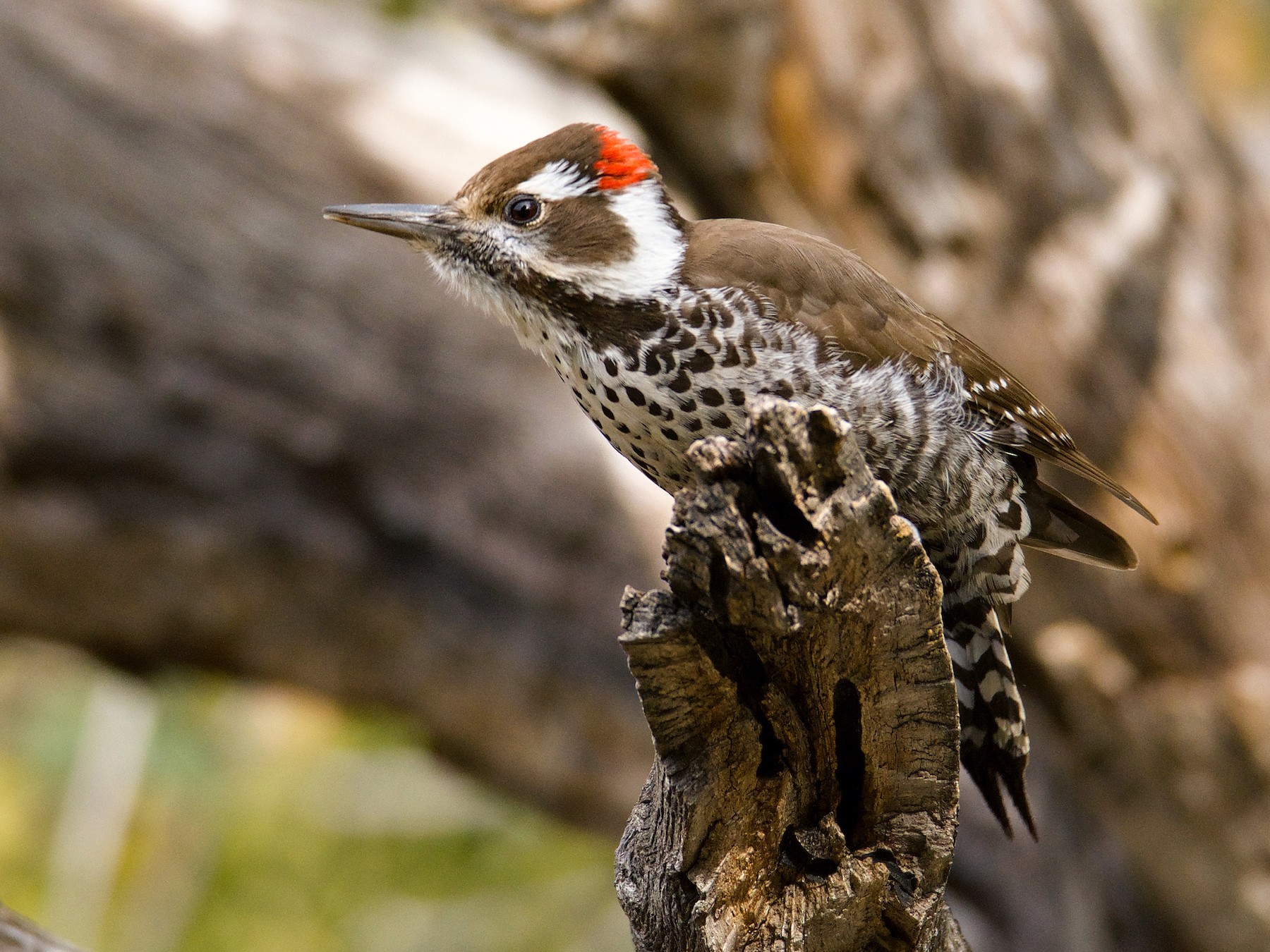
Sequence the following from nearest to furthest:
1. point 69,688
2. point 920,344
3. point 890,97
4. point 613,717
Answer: point 920,344, point 890,97, point 613,717, point 69,688

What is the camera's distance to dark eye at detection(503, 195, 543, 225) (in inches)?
102

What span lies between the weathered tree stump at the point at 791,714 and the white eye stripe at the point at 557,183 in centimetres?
98

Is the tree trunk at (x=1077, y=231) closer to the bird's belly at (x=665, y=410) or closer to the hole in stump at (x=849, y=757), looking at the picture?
the bird's belly at (x=665, y=410)

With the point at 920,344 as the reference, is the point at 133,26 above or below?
above

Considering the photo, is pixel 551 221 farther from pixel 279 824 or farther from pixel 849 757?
pixel 279 824

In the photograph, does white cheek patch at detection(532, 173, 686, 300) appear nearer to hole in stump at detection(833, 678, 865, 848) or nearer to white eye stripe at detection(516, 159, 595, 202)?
white eye stripe at detection(516, 159, 595, 202)

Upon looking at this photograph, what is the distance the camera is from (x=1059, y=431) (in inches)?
109

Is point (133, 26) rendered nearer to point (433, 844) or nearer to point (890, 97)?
point (890, 97)

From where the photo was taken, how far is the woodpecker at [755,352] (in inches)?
93.7

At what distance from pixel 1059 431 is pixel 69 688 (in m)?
7.16

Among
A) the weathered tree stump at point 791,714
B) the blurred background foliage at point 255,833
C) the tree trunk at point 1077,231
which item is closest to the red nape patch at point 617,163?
the weathered tree stump at point 791,714

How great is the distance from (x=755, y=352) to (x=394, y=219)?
842 mm

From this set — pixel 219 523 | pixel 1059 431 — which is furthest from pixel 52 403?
pixel 1059 431

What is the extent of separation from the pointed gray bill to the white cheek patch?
0.26 metres
